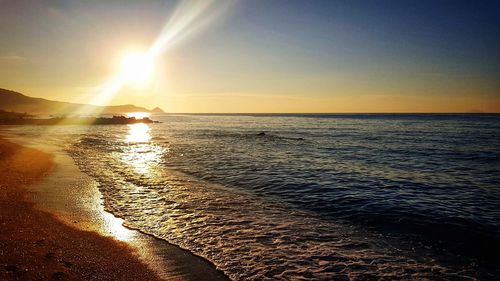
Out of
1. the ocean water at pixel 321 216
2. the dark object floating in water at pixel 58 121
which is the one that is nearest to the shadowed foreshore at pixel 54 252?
the ocean water at pixel 321 216

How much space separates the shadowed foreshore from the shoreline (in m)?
0.16

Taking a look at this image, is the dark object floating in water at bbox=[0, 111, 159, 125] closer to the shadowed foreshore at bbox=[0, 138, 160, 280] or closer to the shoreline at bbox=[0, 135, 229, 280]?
the shoreline at bbox=[0, 135, 229, 280]

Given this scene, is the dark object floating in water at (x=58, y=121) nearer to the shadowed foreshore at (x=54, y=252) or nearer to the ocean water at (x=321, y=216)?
the ocean water at (x=321, y=216)

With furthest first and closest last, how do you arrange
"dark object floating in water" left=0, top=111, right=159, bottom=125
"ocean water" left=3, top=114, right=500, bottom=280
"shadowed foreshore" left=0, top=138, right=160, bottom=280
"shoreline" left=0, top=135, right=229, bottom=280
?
1. "dark object floating in water" left=0, top=111, right=159, bottom=125
2. "ocean water" left=3, top=114, right=500, bottom=280
3. "shoreline" left=0, top=135, right=229, bottom=280
4. "shadowed foreshore" left=0, top=138, right=160, bottom=280

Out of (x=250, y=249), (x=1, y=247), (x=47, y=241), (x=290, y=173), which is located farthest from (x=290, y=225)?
(x=290, y=173)

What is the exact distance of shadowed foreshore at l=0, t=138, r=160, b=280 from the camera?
21.3ft

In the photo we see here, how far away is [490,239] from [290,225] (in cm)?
619

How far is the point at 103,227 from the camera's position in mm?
9852

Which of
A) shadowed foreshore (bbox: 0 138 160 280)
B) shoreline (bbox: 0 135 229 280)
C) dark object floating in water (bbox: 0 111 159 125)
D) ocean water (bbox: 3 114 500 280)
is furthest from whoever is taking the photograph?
dark object floating in water (bbox: 0 111 159 125)

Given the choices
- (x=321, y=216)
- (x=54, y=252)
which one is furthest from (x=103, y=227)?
(x=321, y=216)

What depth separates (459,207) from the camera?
12727 millimetres

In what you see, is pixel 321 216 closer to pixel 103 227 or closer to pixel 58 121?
pixel 103 227

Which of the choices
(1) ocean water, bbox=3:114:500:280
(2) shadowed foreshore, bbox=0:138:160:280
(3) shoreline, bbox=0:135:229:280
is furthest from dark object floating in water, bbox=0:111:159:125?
(2) shadowed foreshore, bbox=0:138:160:280

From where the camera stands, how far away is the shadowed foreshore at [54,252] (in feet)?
21.3
